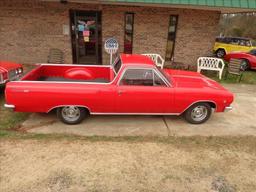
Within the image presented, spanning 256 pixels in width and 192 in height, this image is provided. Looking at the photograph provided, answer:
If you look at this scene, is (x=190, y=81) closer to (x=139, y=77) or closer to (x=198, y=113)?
(x=198, y=113)

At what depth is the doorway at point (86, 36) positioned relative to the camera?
10742mm

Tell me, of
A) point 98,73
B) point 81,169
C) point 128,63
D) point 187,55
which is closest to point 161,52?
point 187,55

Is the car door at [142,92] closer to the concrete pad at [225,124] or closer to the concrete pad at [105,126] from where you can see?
the concrete pad at [105,126]

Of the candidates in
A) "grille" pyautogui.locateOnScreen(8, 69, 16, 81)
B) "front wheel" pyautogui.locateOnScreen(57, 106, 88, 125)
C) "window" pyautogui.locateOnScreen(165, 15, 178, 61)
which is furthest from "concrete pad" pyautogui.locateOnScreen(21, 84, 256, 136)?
"window" pyautogui.locateOnScreen(165, 15, 178, 61)

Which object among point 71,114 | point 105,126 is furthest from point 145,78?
point 71,114

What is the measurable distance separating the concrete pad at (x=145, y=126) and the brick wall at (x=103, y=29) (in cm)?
584

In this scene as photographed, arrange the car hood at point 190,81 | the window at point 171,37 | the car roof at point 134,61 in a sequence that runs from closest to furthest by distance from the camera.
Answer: the car roof at point 134,61
the car hood at point 190,81
the window at point 171,37

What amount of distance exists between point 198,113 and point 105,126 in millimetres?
2358

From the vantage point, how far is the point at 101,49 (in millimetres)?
11336

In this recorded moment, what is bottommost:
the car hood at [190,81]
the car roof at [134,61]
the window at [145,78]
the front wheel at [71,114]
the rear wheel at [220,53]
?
the front wheel at [71,114]

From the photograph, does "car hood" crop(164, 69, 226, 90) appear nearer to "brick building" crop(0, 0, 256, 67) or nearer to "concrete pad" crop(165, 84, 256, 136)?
"concrete pad" crop(165, 84, 256, 136)

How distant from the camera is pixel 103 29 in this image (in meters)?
11.0

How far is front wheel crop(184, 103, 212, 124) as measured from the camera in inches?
224

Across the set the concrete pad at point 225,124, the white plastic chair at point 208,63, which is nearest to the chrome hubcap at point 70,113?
the concrete pad at point 225,124
